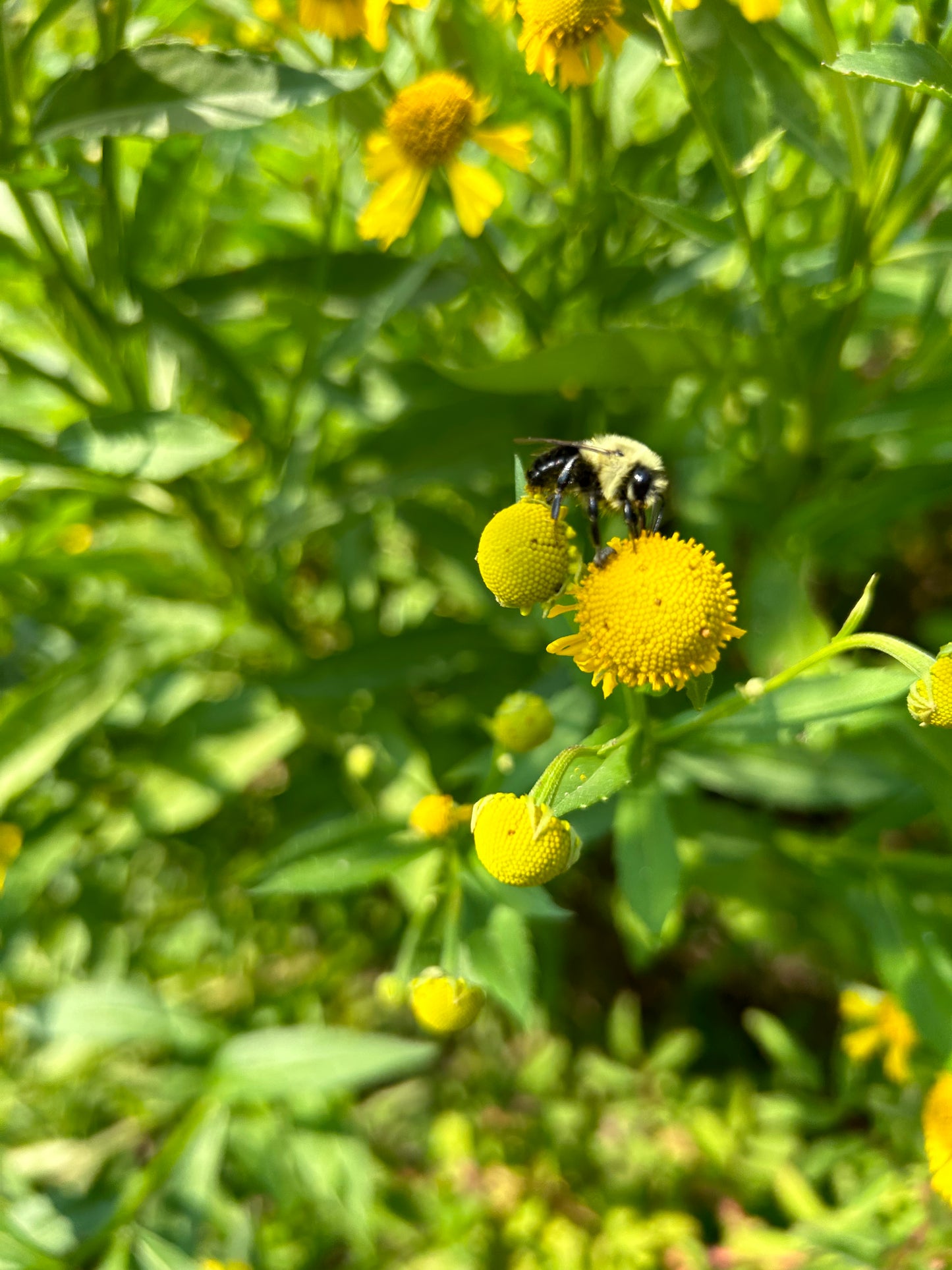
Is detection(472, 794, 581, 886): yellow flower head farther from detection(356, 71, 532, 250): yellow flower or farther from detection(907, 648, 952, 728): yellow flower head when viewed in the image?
detection(356, 71, 532, 250): yellow flower

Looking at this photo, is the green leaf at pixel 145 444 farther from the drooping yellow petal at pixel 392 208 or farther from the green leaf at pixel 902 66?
the green leaf at pixel 902 66

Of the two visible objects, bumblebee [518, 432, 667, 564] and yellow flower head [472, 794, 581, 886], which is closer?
yellow flower head [472, 794, 581, 886]

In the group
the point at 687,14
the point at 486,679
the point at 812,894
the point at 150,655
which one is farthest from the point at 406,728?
the point at 687,14

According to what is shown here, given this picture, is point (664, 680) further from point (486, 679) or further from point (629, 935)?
point (629, 935)

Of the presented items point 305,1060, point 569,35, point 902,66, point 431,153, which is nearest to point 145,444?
point 431,153

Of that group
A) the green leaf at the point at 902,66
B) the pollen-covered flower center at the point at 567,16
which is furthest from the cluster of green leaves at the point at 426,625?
the pollen-covered flower center at the point at 567,16

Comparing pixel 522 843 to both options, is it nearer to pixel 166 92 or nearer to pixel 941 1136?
pixel 941 1136

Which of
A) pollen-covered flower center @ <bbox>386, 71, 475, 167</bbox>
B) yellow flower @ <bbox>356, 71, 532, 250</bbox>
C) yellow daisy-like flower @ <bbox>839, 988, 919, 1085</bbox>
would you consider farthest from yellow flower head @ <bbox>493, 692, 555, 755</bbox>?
yellow daisy-like flower @ <bbox>839, 988, 919, 1085</bbox>

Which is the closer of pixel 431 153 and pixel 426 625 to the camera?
pixel 431 153
